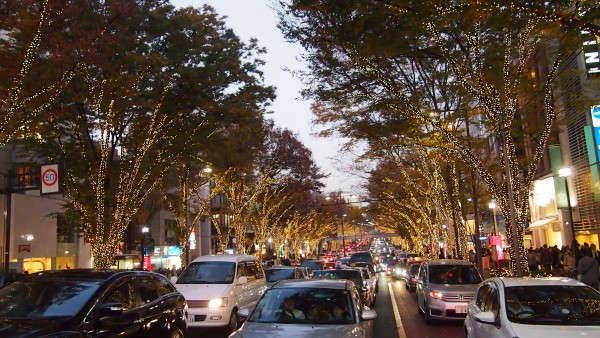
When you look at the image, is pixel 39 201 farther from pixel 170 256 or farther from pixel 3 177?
pixel 170 256

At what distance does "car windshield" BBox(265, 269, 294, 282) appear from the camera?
18.8 meters

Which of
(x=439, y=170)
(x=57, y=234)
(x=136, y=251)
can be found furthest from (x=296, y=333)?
(x=136, y=251)

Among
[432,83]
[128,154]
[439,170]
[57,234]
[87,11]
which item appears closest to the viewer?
[87,11]

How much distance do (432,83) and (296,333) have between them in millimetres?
16542

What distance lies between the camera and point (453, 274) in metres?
15.0

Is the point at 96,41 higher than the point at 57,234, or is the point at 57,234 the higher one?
the point at 96,41

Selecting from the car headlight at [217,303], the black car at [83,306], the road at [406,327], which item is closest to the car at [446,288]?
the road at [406,327]

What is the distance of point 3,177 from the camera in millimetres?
28734

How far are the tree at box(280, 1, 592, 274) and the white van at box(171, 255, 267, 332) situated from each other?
6.47 meters

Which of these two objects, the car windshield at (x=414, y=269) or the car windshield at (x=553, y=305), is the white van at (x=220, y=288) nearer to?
the car windshield at (x=553, y=305)

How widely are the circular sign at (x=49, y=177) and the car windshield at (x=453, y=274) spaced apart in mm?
14128

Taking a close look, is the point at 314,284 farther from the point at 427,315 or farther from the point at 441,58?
the point at 441,58

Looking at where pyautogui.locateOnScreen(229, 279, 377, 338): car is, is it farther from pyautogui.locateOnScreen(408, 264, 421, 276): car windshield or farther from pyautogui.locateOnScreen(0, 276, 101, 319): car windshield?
pyautogui.locateOnScreen(408, 264, 421, 276): car windshield

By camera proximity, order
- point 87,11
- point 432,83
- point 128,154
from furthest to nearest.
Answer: point 128,154 → point 432,83 → point 87,11
